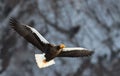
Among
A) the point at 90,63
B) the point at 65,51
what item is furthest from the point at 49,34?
the point at 65,51

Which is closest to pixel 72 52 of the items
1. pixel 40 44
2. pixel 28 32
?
pixel 40 44

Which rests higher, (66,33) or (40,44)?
(40,44)

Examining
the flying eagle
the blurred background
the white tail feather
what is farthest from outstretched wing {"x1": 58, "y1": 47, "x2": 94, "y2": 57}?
the blurred background

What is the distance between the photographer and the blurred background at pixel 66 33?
702 centimetres

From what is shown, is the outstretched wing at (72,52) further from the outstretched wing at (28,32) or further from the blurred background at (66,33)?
the blurred background at (66,33)

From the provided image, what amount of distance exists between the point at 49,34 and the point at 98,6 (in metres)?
0.84

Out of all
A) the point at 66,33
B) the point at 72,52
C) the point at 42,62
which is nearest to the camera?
the point at 42,62

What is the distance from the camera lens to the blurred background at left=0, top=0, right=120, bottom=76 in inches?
276

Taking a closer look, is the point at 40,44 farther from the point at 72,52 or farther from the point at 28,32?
the point at 72,52

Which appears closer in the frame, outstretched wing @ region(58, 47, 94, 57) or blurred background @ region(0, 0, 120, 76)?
outstretched wing @ region(58, 47, 94, 57)

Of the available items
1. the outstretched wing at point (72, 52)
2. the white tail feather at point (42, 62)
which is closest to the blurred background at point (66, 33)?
the outstretched wing at point (72, 52)

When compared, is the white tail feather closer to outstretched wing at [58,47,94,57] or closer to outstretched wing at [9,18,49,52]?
outstretched wing at [9,18,49,52]

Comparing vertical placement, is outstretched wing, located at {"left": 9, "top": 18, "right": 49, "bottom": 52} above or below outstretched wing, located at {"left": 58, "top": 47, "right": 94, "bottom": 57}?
above

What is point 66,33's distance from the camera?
7250 millimetres
